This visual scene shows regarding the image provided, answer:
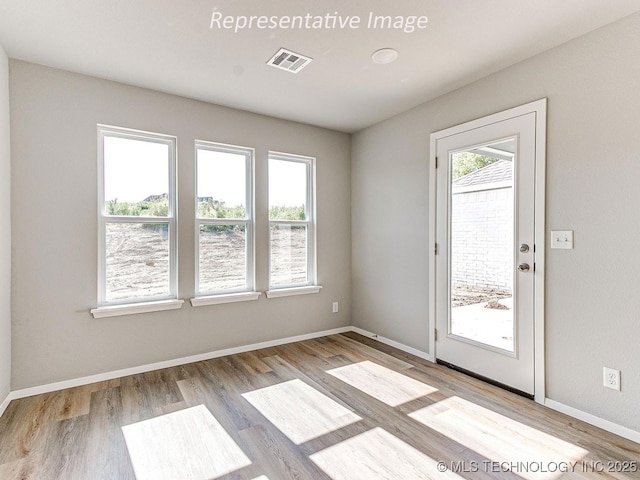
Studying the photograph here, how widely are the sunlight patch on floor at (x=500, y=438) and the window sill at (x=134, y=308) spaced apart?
2.27 meters

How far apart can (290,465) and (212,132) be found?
9.62 ft

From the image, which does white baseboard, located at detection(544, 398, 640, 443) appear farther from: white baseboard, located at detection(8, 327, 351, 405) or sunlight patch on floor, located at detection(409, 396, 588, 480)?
white baseboard, located at detection(8, 327, 351, 405)

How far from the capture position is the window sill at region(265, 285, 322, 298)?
3715 mm

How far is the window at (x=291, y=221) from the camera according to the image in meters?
3.80

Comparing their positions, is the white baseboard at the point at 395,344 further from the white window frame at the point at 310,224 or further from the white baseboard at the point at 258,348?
the white window frame at the point at 310,224

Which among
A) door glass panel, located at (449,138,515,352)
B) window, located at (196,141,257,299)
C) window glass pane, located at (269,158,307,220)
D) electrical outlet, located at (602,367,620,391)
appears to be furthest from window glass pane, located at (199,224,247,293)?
electrical outlet, located at (602,367,620,391)

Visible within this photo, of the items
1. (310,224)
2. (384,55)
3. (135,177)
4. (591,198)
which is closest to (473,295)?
(591,198)

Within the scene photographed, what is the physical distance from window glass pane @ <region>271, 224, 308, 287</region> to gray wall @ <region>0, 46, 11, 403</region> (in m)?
2.21

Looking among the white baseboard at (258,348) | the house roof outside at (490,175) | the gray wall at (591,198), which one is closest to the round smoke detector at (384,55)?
the gray wall at (591,198)

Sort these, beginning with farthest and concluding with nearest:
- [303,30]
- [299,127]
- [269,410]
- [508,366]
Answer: [299,127] → [508,366] → [269,410] → [303,30]

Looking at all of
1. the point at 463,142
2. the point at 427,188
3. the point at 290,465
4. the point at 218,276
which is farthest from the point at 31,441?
the point at 463,142

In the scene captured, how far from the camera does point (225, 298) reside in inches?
133

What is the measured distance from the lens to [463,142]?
9.63ft

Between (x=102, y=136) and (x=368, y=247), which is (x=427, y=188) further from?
(x=102, y=136)
